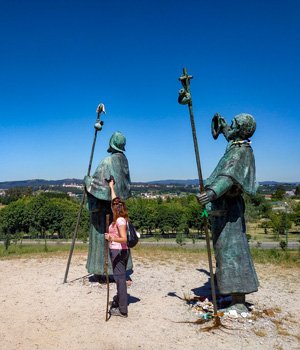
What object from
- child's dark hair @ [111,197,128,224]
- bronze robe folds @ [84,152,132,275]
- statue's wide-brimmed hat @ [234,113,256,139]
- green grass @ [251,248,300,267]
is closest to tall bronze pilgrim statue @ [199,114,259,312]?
statue's wide-brimmed hat @ [234,113,256,139]

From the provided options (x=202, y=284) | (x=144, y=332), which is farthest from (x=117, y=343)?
(x=202, y=284)

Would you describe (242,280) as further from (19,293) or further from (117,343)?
(19,293)

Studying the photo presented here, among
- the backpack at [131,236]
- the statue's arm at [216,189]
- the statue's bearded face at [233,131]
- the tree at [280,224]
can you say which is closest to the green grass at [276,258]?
the statue's bearded face at [233,131]

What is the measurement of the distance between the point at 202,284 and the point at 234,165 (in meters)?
4.18

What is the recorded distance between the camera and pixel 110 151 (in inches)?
350

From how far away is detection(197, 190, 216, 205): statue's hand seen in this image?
573 centimetres

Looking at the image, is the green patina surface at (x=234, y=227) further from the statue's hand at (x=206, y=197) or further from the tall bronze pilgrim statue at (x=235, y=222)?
the statue's hand at (x=206, y=197)

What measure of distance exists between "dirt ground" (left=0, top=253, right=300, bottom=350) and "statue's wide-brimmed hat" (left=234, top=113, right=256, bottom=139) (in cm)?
308

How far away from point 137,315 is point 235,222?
2356mm

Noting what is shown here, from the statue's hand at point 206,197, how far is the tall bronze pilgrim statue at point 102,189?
3016 millimetres

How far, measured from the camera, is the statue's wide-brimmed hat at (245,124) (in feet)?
21.0

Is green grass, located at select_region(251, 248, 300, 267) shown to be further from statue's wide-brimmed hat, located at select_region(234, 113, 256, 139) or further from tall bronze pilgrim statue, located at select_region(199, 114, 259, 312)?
statue's wide-brimmed hat, located at select_region(234, 113, 256, 139)

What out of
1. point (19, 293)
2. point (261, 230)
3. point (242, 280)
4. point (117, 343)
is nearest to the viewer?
point (117, 343)

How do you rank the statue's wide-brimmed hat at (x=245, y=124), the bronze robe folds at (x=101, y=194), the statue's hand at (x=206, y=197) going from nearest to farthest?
the statue's hand at (x=206, y=197) < the statue's wide-brimmed hat at (x=245, y=124) < the bronze robe folds at (x=101, y=194)
